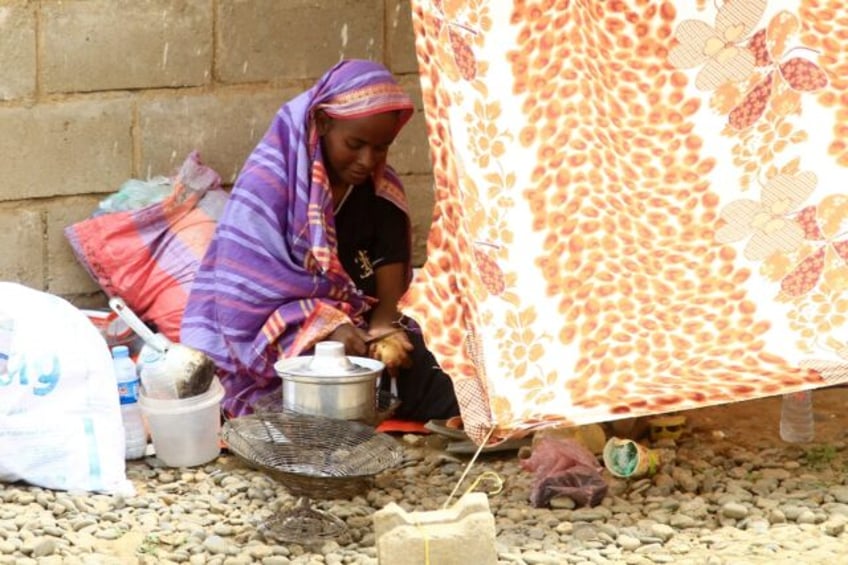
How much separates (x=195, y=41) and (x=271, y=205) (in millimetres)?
1020

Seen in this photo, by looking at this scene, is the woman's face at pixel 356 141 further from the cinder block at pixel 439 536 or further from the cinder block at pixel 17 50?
the cinder block at pixel 439 536

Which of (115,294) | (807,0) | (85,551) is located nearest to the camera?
(85,551)

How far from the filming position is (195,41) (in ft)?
16.5

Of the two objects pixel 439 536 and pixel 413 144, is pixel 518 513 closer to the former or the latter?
pixel 439 536

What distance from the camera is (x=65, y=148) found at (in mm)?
4934

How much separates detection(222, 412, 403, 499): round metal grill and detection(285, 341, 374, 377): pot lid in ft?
0.41

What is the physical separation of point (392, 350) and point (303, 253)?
1.42 ft

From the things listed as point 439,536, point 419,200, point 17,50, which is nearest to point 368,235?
point 419,200

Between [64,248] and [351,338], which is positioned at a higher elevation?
[64,248]

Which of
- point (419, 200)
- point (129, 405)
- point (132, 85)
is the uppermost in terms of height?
point (132, 85)

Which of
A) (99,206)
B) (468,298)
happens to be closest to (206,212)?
(99,206)

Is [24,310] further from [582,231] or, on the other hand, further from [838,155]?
[838,155]

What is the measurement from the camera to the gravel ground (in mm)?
3305

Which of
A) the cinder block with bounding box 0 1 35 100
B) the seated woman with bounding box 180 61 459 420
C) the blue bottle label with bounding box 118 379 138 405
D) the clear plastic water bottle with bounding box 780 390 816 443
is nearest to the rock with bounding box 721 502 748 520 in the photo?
the clear plastic water bottle with bounding box 780 390 816 443
